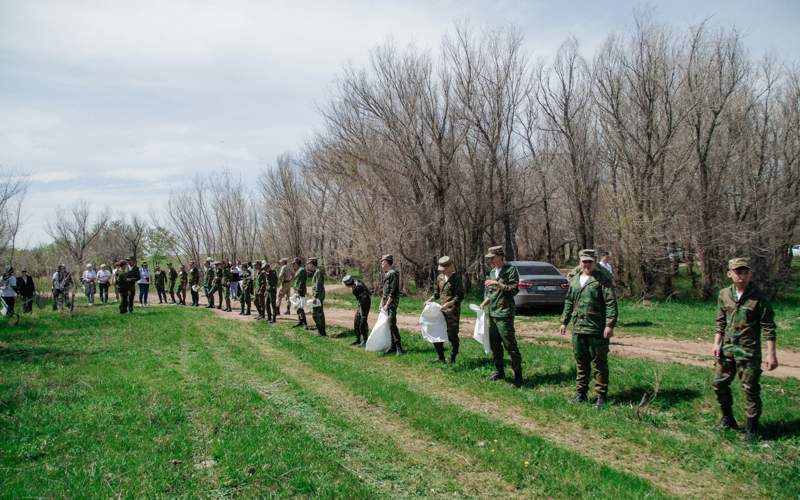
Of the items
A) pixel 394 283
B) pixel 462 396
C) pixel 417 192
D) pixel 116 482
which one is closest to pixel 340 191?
pixel 417 192

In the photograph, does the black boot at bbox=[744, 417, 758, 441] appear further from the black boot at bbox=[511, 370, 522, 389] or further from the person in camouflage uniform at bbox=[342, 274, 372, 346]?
the person in camouflage uniform at bbox=[342, 274, 372, 346]

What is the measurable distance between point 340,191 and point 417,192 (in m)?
5.09

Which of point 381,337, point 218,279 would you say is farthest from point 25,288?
point 381,337

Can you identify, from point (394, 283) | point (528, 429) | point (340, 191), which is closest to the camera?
point (528, 429)

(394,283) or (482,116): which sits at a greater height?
(482,116)

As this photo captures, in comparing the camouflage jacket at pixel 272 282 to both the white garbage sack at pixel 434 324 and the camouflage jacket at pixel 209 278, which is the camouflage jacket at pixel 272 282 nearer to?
the camouflage jacket at pixel 209 278

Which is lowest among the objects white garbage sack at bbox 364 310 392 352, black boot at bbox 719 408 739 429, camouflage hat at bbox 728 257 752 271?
black boot at bbox 719 408 739 429

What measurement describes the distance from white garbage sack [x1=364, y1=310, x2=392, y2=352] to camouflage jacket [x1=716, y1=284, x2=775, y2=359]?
19.1 ft

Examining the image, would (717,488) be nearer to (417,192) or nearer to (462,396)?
(462,396)

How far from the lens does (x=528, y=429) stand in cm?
582

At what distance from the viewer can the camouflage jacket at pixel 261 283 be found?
15.8 metres

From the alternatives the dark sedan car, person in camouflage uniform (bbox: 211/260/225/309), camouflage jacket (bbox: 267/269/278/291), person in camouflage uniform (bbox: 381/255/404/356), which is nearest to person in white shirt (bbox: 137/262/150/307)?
person in camouflage uniform (bbox: 211/260/225/309)

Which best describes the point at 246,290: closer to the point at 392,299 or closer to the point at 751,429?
the point at 392,299

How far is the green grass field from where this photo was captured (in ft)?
14.6
